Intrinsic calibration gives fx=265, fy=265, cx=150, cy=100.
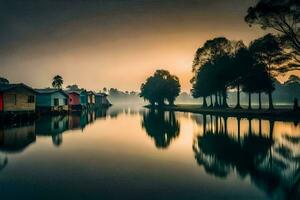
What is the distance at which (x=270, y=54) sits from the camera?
58750mm

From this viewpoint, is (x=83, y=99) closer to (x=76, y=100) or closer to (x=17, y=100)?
(x=76, y=100)

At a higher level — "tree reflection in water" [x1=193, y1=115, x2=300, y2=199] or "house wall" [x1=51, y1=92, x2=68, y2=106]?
"house wall" [x1=51, y1=92, x2=68, y2=106]

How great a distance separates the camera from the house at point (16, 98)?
4691cm

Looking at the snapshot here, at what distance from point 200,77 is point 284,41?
124ft

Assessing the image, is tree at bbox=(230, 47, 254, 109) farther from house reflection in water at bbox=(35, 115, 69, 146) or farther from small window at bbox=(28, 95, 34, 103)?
small window at bbox=(28, 95, 34, 103)

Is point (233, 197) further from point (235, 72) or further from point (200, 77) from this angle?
point (200, 77)

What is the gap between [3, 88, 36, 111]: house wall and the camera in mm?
47584

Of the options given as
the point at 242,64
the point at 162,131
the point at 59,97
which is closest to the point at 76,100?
the point at 59,97

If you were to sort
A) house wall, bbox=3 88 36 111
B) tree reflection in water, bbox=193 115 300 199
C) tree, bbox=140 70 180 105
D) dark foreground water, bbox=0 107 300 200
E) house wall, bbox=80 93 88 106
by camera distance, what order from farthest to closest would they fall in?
tree, bbox=140 70 180 105, house wall, bbox=80 93 88 106, house wall, bbox=3 88 36 111, tree reflection in water, bbox=193 115 300 199, dark foreground water, bbox=0 107 300 200

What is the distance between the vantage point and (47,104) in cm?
7056

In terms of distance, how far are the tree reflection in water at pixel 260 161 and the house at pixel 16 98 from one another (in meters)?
37.9

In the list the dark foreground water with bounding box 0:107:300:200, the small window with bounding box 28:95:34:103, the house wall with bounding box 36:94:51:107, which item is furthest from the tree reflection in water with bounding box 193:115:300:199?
the house wall with bounding box 36:94:51:107

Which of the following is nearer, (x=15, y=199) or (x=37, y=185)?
(x=15, y=199)

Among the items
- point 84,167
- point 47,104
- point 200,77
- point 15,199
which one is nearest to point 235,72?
point 200,77
